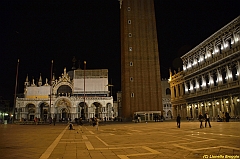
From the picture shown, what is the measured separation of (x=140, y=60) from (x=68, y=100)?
2721 cm

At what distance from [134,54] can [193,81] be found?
15517 millimetres

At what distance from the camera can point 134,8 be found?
50.0 metres

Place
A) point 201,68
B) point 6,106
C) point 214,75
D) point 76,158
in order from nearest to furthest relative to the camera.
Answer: point 76,158 < point 214,75 < point 201,68 < point 6,106

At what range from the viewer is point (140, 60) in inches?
1901

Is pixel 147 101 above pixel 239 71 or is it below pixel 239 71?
below

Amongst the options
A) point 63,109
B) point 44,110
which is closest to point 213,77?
point 63,109

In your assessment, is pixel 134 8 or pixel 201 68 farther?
pixel 134 8

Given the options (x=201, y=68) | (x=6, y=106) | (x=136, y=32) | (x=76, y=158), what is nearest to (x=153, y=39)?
(x=136, y=32)

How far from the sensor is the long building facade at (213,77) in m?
34.7

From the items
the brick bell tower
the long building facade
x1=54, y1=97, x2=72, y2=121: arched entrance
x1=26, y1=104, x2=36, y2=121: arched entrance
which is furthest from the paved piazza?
x1=26, y1=104, x2=36, y2=121: arched entrance

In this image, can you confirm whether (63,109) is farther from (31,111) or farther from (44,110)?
(31,111)

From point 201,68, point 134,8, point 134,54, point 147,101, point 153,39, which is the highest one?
point 134,8

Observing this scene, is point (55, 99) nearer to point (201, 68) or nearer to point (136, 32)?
point (136, 32)

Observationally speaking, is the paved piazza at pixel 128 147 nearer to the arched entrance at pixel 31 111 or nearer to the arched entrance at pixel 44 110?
the arched entrance at pixel 44 110
